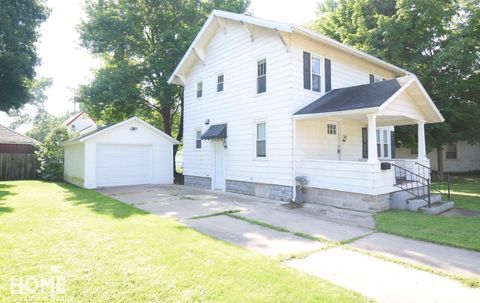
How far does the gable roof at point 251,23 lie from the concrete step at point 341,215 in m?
5.81

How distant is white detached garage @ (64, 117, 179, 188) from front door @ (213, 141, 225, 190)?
13.3 feet

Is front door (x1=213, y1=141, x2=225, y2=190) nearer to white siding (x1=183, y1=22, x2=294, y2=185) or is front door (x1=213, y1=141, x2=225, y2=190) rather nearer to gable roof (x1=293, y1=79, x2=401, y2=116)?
white siding (x1=183, y1=22, x2=294, y2=185)

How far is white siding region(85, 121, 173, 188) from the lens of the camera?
47.5 ft

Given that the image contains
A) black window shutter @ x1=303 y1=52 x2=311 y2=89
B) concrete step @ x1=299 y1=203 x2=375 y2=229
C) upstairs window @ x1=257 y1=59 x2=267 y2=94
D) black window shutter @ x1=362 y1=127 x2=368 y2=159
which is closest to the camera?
concrete step @ x1=299 y1=203 x2=375 y2=229

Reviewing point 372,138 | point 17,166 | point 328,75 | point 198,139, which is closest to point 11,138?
point 17,166

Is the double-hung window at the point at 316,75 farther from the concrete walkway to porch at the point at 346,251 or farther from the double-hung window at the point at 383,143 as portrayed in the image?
the concrete walkway to porch at the point at 346,251

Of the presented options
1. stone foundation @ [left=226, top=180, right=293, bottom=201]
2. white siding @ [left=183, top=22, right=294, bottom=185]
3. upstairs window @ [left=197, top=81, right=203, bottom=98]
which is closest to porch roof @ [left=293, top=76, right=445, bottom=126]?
white siding @ [left=183, top=22, right=294, bottom=185]

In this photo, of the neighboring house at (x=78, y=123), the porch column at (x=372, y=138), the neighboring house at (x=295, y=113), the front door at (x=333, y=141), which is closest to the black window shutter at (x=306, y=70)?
the neighboring house at (x=295, y=113)

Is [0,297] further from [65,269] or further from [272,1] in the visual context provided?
[272,1]

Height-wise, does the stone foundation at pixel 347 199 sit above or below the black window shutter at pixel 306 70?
below

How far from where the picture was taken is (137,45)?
784 inches

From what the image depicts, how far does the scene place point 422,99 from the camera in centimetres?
1035

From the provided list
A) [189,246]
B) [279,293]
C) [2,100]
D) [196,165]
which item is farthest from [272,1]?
[2,100]

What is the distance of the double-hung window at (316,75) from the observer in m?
11.4
